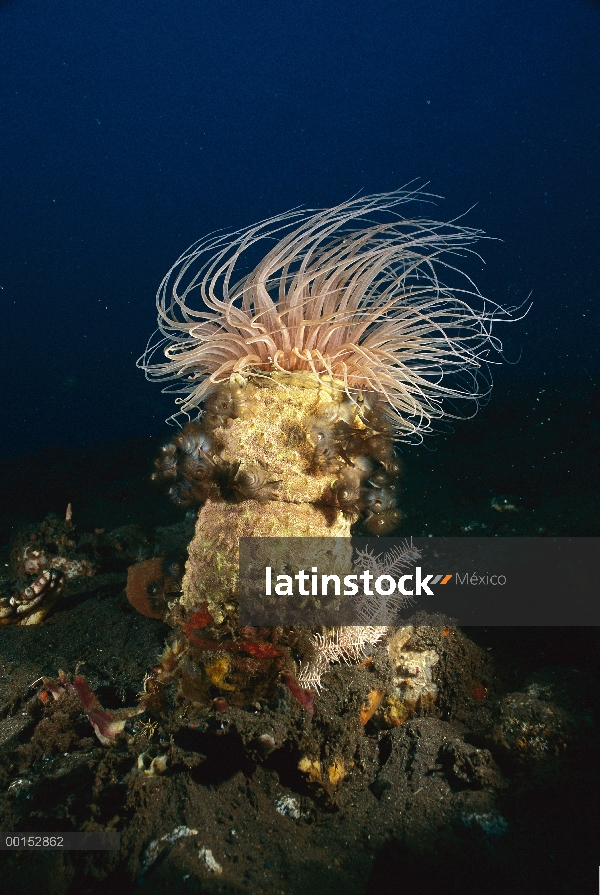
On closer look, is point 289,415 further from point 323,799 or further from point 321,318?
point 323,799

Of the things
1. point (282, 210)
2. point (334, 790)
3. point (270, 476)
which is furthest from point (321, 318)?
point (282, 210)

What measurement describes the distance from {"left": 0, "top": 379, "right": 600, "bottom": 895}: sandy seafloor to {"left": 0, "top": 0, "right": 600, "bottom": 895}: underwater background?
0.02m

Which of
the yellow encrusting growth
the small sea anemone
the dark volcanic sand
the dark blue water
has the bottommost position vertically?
the dark volcanic sand

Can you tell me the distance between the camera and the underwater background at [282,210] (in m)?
2.34

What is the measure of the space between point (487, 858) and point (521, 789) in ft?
1.59

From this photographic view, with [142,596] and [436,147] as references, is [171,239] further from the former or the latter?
[142,596]

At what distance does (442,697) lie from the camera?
3244mm

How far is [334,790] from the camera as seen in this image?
243 centimetres

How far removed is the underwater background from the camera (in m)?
2.34

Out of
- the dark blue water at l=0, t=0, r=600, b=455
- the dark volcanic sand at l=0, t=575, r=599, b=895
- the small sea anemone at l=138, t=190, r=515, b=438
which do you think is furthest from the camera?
the dark blue water at l=0, t=0, r=600, b=455

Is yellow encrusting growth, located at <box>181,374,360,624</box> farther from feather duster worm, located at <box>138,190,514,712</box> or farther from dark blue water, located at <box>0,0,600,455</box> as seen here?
dark blue water, located at <box>0,0,600,455</box>

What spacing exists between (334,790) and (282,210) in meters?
69.0

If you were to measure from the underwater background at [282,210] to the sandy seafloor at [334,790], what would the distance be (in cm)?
2

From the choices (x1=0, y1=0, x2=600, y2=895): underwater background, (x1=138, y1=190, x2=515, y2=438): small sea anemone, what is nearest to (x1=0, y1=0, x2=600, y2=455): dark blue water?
(x1=0, y1=0, x2=600, y2=895): underwater background
